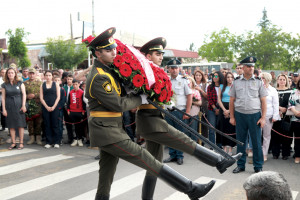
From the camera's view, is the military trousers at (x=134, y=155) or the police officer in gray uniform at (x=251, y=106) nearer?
the military trousers at (x=134, y=155)

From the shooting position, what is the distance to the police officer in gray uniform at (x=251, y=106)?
6.04 metres

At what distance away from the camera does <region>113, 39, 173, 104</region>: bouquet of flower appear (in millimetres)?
Result: 3522

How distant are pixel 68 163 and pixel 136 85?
4077 mm

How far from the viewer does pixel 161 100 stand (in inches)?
148

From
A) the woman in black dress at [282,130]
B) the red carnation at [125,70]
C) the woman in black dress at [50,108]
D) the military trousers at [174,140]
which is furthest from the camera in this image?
the woman in black dress at [50,108]

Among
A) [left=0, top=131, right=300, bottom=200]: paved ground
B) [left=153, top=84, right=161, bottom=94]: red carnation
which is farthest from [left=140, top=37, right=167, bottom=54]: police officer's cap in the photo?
[left=0, top=131, right=300, bottom=200]: paved ground

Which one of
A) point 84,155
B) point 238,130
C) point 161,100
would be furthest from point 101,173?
point 84,155

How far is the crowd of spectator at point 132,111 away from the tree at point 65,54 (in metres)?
34.5

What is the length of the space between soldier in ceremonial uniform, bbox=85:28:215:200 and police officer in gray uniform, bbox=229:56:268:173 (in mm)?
2916

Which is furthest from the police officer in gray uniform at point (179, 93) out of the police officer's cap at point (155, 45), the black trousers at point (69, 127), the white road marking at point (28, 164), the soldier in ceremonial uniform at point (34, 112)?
the soldier in ceremonial uniform at point (34, 112)

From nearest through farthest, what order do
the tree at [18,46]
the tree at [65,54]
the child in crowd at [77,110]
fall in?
1. the child in crowd at [77,110]
2. the tree at [18,46]
3. the tree at [65,54]

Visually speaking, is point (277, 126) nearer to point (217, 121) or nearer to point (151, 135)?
point (217, 121)

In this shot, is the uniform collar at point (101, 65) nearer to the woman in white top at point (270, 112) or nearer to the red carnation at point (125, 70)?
the red carnation at point (125, 70)

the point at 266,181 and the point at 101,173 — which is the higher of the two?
the point at 266,181
